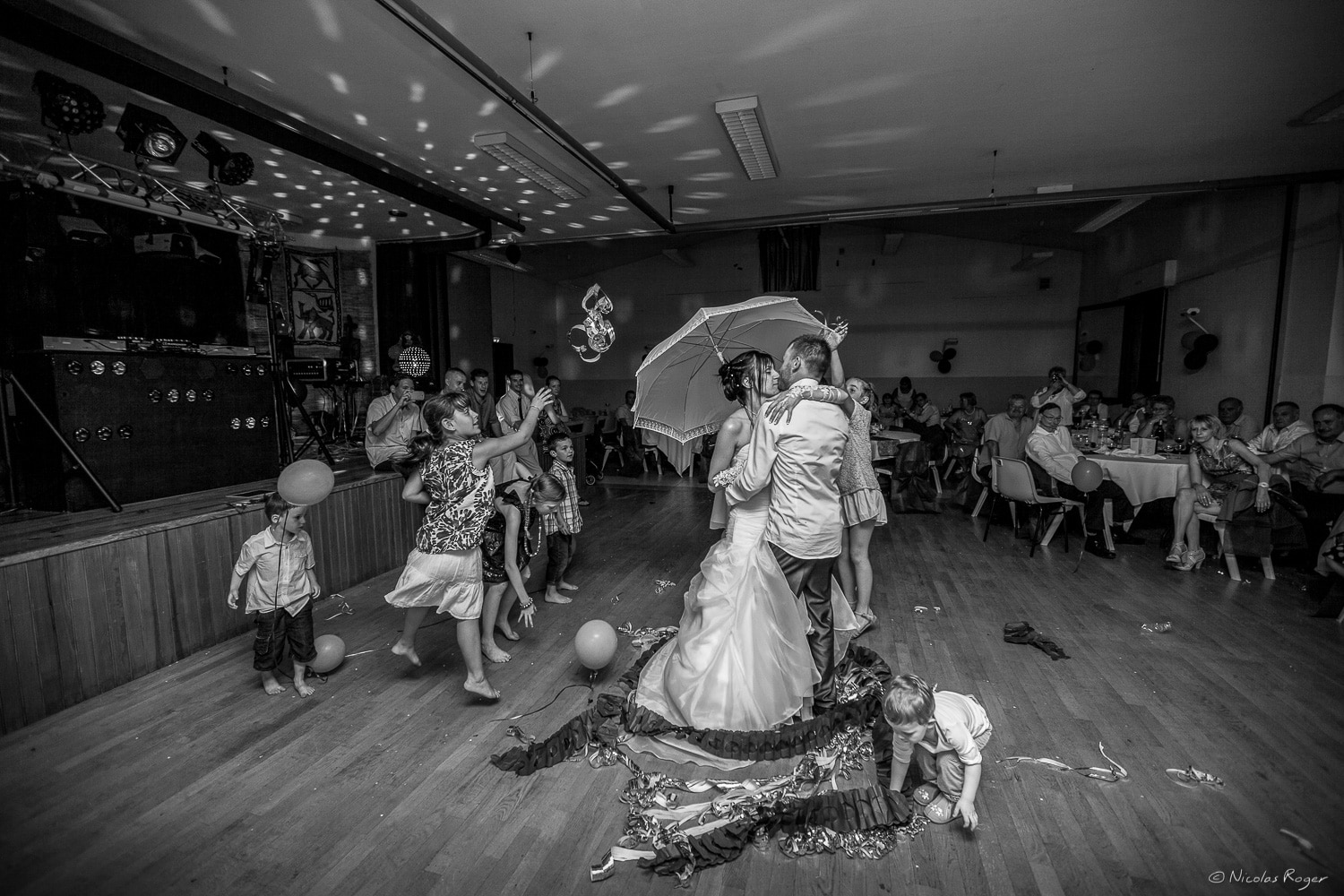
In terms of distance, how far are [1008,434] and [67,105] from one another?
831 cm

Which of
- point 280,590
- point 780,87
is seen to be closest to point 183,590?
point 280,590

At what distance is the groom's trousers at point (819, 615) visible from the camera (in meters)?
2.85

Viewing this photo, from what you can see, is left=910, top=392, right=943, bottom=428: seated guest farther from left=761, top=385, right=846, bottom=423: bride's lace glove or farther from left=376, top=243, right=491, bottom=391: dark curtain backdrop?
left=376, top=243, right=491, bottom=391: dark curtain backdrop

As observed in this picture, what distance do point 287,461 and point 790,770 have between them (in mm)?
5008

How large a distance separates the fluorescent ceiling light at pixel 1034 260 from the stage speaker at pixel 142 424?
1183 centimetres

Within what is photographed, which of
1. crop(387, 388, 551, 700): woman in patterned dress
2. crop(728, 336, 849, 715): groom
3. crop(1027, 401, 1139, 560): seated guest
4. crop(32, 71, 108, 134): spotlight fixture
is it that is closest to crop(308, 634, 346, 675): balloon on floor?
crop(387, 388, 551, 700): woman in patterned dress

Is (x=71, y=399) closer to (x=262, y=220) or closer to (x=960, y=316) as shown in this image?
(x=262, y=220)

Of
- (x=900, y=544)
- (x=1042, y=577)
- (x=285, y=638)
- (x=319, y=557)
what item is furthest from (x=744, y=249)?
(x=285, y=638)

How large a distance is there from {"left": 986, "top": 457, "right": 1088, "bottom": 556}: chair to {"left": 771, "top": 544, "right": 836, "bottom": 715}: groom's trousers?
11.5 feet

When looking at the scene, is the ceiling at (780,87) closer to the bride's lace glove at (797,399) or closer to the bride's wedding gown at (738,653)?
the bride's lace glove at (797,399)

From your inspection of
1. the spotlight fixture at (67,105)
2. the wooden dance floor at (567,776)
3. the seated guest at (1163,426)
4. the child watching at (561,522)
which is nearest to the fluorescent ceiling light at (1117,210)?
the seated guest at (1163,426)

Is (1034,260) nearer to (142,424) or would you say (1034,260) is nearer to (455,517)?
(455,517)

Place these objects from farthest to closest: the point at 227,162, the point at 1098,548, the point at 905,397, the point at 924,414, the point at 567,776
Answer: the point at 905,397 → the point at 924,414 → the point at 1098,548 → the point at 227,162 → the point at 567,776

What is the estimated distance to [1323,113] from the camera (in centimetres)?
491
